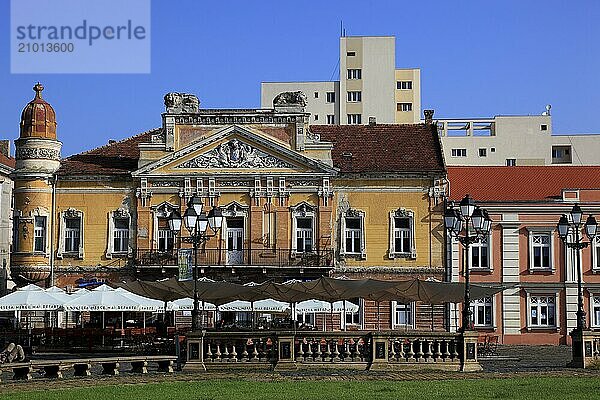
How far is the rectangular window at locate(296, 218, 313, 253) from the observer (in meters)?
47.7

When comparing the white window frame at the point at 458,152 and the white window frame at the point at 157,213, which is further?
the white window frame at the point at 458,152

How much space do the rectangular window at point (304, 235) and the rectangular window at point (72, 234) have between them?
9.53 metres

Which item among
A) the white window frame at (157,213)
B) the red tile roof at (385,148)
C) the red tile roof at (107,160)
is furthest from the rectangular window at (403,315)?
the red tile roof at (107,160)

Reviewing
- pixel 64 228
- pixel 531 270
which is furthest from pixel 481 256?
pixel 64 228

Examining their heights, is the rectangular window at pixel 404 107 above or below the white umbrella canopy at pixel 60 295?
above

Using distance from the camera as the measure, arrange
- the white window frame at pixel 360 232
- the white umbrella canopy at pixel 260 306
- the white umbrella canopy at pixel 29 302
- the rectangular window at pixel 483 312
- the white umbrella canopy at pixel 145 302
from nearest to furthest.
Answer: the white umbrella canopy at pixel 29 302 → the white umbrella canopy at pixel 145 302 → the white umbrella canopy at pixel 260 306 → the rectangular window at pixel 483 312 → the white window frame at pixel 360 232

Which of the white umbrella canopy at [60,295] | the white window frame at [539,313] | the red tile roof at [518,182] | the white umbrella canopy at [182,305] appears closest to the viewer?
the white umbrella canopy at [60,295]

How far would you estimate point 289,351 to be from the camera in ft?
89.5

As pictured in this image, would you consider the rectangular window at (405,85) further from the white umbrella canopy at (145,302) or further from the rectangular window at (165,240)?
the white umbrella canopy at (145,302)

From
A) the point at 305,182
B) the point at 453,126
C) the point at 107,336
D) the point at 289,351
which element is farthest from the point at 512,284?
the point at 453,126

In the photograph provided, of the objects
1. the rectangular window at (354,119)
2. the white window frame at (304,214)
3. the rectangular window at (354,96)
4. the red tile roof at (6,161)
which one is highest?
the rectangular window at (354,96)

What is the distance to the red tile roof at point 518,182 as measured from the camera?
48.4m

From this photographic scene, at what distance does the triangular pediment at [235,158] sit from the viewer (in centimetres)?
4747

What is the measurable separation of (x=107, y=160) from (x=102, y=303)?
1493 cm
